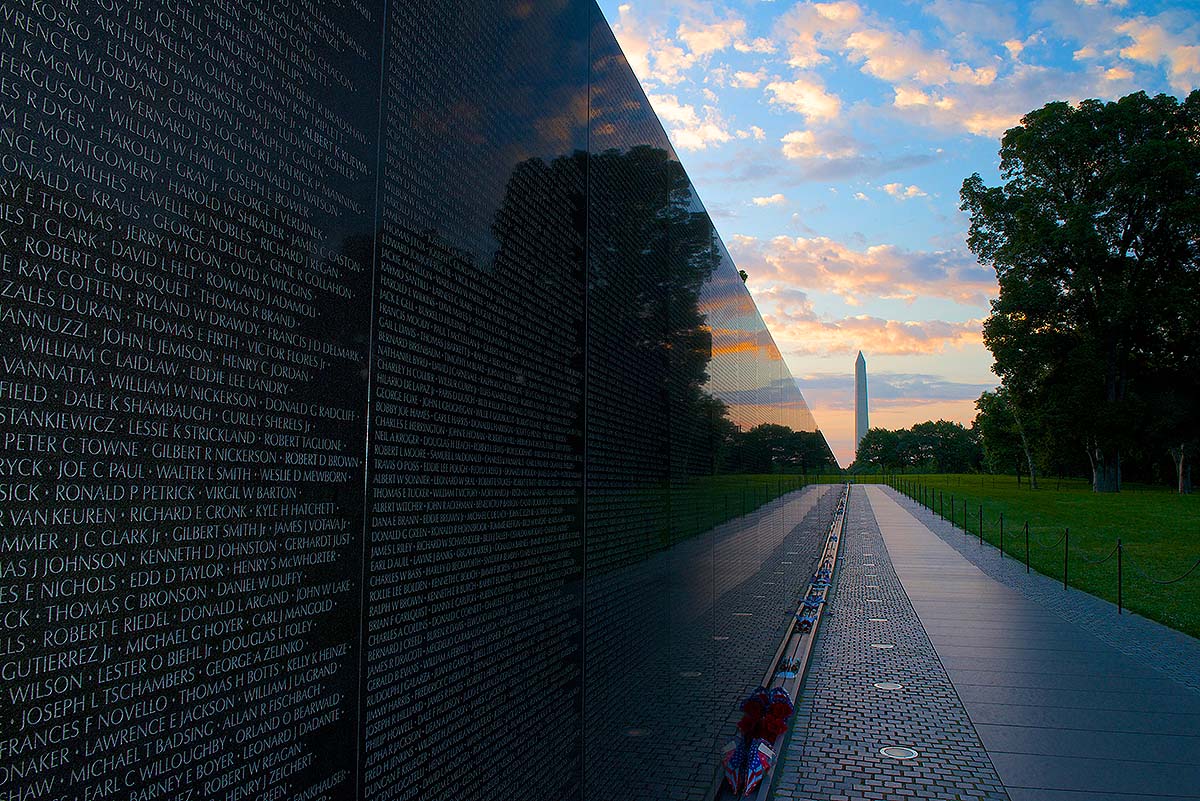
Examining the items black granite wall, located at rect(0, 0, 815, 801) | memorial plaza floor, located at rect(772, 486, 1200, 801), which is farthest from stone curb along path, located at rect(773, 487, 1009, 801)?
black granite wall, located at rect(0, 0, 815, 801)

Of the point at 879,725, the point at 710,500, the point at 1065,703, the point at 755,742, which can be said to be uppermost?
the point at 710,500

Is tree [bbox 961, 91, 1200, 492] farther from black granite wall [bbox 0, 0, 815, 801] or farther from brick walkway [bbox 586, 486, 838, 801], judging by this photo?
black granite wall [bbox 0, 0, 815, 801]

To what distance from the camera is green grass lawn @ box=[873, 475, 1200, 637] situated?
47.2ft

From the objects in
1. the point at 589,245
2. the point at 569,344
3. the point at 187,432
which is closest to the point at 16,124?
the point at 187,432

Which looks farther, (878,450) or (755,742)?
(878,450)

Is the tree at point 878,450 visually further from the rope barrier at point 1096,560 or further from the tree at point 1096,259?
the rope barrier at point 1096,560

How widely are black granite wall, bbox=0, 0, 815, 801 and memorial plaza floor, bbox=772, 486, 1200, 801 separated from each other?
138 inches

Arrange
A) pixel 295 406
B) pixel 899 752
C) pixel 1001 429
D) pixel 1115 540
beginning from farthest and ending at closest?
1. pixel 1001 429
2. pixel 1115 540
3. pixel 899 752
4. pixel 295 406

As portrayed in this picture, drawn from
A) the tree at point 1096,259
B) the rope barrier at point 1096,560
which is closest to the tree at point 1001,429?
the tree at point 1096,259

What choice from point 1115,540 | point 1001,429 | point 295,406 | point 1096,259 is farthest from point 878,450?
point 295,406

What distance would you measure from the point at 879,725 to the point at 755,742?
2001 millimetres

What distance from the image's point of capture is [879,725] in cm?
737

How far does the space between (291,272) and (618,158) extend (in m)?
3.19

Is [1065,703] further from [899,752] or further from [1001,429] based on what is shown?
[1001,429]
